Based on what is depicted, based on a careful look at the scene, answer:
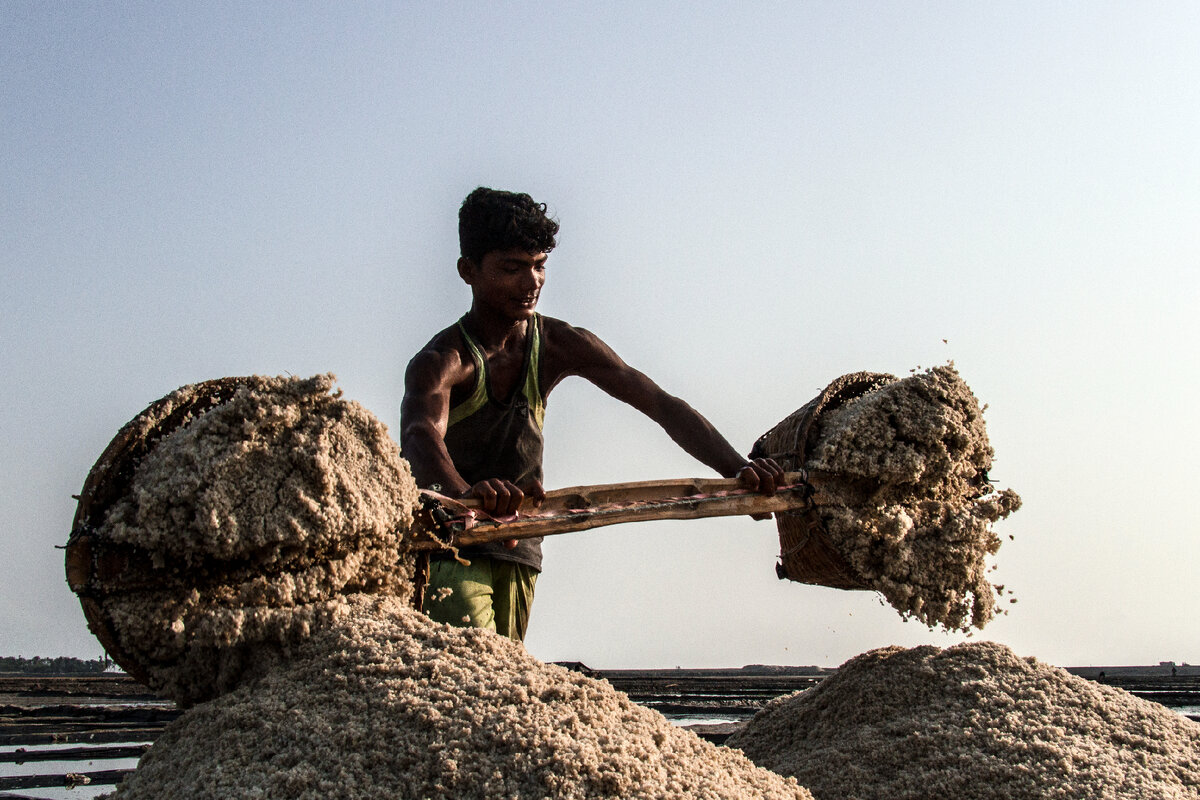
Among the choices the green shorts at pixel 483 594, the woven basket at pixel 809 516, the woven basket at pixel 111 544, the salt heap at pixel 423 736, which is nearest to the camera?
the salt heap at pixel 423 736

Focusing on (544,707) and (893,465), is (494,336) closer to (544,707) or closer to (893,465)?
(893,465)

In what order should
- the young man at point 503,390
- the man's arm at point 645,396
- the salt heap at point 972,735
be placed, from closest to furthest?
1. the salt heap at point 972,735
2. the young man at point 503,390
3. the man's arm at point 645,396

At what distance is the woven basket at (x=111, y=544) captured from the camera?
1.78 metres

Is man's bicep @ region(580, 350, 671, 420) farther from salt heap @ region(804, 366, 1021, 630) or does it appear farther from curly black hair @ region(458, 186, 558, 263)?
salt heap @ region(804, 366, 1021, 630)

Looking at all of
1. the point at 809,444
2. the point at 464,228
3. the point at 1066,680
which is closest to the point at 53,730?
the point at 464,228

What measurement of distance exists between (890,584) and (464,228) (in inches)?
64.2

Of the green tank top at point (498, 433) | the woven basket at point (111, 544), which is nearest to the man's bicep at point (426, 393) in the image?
the green tank top at point (498, 433)

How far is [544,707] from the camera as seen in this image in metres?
1.72

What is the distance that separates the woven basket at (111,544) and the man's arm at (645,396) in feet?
4.66

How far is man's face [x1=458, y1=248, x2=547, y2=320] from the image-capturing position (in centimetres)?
291

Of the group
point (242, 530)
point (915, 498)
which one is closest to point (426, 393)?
point (242, 530)

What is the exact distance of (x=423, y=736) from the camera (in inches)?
64.2

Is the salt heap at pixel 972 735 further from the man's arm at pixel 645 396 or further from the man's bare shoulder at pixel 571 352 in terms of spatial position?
the man's bare shoulder at pixel 571 352

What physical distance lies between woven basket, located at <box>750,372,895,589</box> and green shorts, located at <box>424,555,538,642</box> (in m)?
0.78
